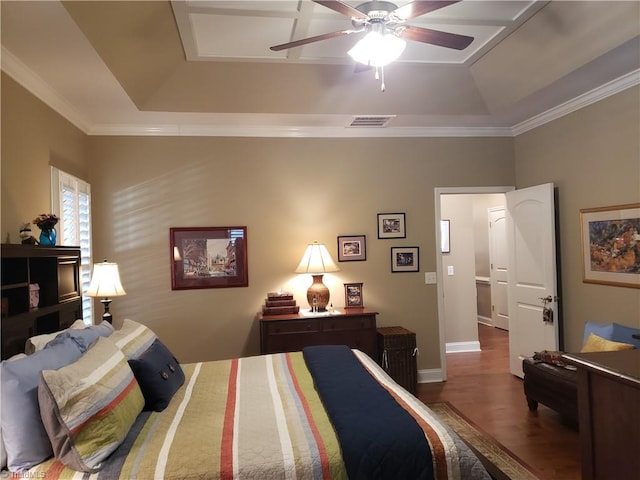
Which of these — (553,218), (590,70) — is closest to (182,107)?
(590,70)

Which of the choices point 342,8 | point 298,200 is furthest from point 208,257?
point 342,8

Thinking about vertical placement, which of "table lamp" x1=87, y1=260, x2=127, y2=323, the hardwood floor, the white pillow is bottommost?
the hardwood floor

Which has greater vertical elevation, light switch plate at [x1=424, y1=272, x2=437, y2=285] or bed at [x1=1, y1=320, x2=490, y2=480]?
light switch plate at [x1=424, y1=272, x2=437, y2=285]

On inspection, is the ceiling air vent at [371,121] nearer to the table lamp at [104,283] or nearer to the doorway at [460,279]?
the doorway at [460,279]

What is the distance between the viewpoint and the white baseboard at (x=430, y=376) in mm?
4859

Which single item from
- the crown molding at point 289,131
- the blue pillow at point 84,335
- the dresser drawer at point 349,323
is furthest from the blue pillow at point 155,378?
the crown molding at point 289,131

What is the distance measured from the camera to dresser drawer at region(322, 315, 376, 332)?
426 cm

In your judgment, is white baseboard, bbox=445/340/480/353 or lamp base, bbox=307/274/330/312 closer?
lamp base, bbox=307/274/330/312

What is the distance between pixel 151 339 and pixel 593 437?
2.44 m

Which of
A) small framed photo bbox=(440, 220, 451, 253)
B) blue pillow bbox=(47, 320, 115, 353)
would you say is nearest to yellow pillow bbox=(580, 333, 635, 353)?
small framed photo bbox=(440, 220, 451, 253)

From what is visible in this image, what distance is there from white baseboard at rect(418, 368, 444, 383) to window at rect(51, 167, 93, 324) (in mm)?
3443

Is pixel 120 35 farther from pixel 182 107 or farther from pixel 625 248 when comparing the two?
pixel 625 248

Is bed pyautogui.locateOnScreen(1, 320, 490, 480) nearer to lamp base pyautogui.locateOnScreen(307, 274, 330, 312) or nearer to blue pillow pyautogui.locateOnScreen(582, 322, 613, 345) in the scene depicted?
lamp base pyautogui.locateOnScreen(307, 274, 330, 312)

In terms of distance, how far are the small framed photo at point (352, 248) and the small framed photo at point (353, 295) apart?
0.94 feet
